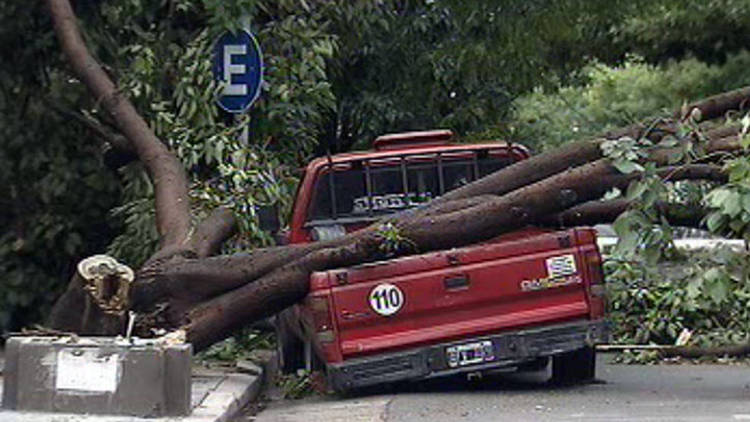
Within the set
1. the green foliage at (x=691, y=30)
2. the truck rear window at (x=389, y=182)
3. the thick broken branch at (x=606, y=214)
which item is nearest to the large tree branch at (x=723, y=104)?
the thick broken branch at (x=606, y=214)

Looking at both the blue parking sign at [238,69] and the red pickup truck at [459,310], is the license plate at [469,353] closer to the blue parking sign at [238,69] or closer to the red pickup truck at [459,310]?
the red pickup truck at [459,310]

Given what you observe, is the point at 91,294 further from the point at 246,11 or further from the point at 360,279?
the point at 246,11

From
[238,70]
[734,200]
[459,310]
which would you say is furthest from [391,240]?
[238,70]

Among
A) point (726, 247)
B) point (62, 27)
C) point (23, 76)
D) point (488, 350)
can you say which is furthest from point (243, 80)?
point (726, 247)

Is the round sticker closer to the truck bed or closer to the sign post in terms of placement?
the truck bed

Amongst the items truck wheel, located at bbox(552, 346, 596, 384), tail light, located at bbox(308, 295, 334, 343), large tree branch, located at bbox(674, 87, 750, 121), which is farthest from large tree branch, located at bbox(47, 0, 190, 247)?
large tree branch, located at bbox(674, 87, 750, 121)

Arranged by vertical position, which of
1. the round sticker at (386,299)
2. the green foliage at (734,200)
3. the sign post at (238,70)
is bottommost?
the round sticker at (386,299)

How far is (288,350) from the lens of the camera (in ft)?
45.0

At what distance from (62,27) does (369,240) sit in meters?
4.78

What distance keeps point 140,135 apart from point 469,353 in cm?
420

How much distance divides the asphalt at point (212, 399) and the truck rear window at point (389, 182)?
1.61m

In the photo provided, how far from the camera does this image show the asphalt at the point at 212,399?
408 inches

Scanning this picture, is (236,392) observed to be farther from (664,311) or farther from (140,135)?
(664,311)

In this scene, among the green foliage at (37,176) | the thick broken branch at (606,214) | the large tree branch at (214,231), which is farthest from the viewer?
the green foliage at (37,176)
